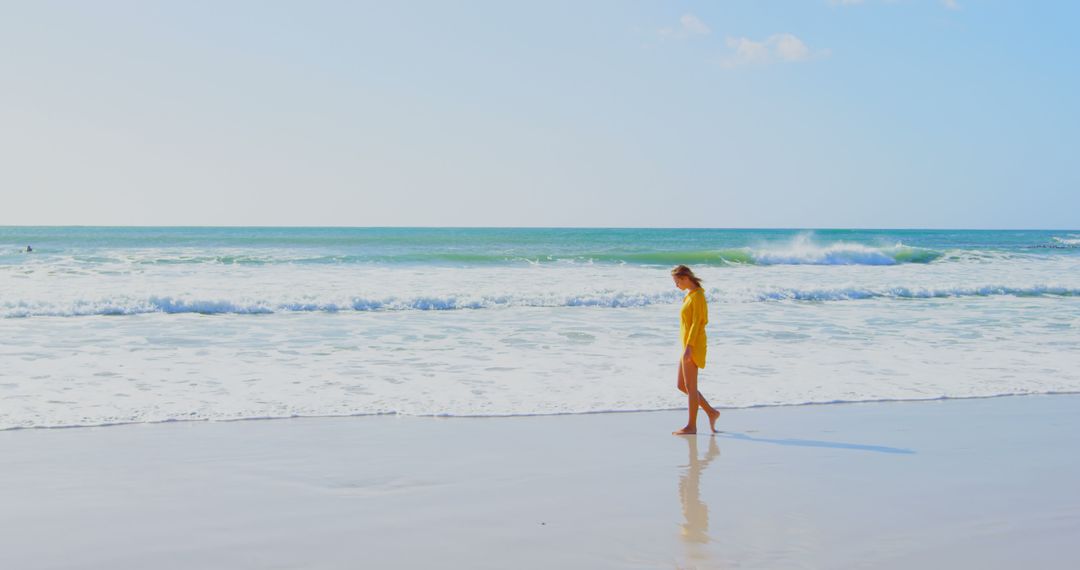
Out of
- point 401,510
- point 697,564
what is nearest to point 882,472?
point 697,564

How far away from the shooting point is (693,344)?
22.8 ft

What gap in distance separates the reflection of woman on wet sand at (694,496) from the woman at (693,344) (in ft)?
0.96

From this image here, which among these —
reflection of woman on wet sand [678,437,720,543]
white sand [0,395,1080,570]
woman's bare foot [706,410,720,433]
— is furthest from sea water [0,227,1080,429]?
reflection of woman on wet sand [678,437,720,543]

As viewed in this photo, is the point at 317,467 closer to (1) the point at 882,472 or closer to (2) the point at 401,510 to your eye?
(2) the point at 401,510

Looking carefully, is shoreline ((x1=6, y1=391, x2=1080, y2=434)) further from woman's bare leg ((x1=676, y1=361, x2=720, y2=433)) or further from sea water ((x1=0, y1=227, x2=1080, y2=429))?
woman's bare leg ((x1=676, y1=361, x2=720, y2=433))

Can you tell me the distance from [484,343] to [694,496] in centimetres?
744

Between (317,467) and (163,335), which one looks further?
(163,335)

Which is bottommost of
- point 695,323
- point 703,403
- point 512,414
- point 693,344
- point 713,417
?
point 512,414

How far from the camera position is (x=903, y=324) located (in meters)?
15.4

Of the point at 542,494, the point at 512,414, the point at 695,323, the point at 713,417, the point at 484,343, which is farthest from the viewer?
the point at 484,343

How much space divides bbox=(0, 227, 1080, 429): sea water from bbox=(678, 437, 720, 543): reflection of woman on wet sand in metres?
1.78

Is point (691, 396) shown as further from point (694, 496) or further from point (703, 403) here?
point (694, 496)

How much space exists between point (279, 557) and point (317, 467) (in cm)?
172

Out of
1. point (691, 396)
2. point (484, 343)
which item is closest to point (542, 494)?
point (691, 396)
